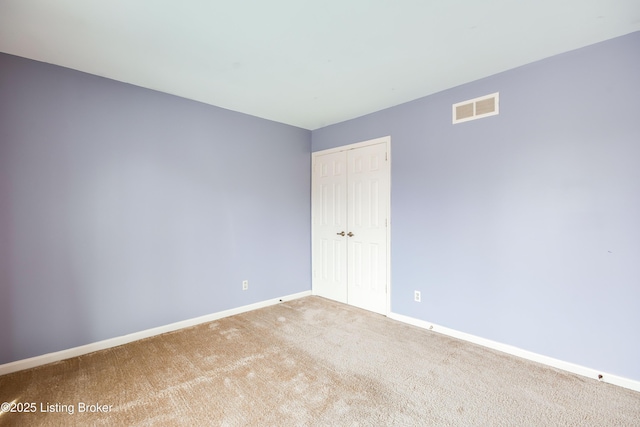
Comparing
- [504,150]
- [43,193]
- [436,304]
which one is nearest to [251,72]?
Result: [43,193]

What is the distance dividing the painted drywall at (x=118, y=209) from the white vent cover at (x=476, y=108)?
7.67 feet

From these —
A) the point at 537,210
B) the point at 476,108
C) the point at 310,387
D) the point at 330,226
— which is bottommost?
the point at 310,387

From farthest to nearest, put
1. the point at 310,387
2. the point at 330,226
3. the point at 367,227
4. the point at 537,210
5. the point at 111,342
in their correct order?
1. the point at 330,226
2. the point at 367,227
3. the point at 111,342
4. the point at 537,210
5. the point at 310,387

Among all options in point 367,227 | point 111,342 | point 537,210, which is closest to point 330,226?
point 367,227

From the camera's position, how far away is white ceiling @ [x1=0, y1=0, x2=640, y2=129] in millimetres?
1806

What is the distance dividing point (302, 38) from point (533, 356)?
320cm

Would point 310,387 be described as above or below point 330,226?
below

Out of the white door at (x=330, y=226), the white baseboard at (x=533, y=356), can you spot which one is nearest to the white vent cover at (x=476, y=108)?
the white door at (x=330, y=226)

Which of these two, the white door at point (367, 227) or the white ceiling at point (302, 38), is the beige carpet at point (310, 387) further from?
the white ceiling at point (302, 38)

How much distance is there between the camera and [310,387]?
211 centimetres

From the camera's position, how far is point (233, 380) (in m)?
2.21

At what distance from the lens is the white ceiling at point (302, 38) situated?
1.81m

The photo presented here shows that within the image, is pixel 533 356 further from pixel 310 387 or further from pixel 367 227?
pixel 367 227

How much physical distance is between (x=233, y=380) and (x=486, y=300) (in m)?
2.36
